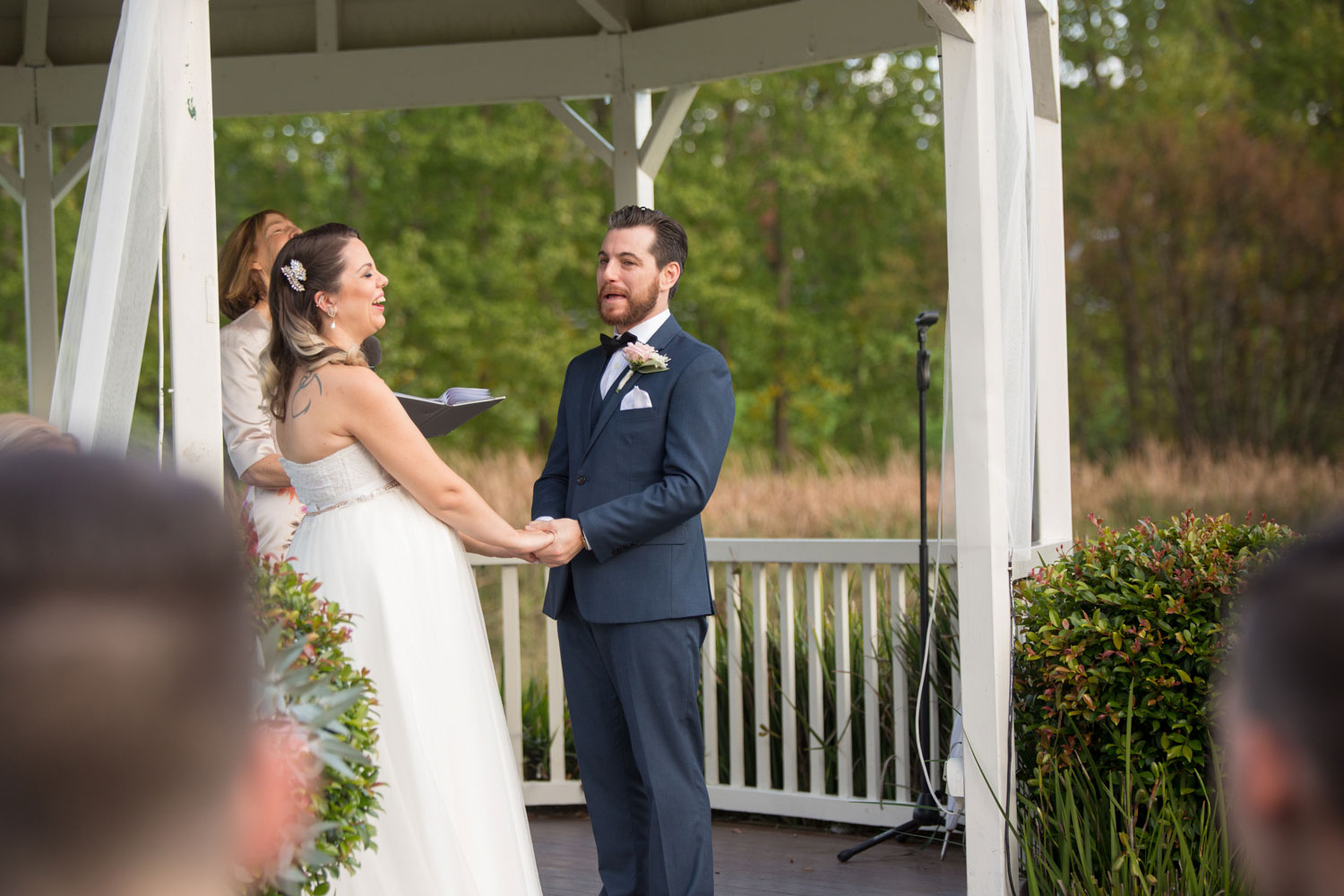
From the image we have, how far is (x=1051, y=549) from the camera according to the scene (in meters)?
4.11

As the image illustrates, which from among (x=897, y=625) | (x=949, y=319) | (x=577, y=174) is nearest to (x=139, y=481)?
(x=949, y=319)

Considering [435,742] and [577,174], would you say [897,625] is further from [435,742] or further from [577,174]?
[577,174]

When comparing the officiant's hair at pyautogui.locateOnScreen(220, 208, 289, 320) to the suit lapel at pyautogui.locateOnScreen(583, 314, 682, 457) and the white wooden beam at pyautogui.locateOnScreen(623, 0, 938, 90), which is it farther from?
the white wooden beam at pyautogui.locateOnScreen(623, 0, 938, 90)

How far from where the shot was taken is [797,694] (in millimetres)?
5426

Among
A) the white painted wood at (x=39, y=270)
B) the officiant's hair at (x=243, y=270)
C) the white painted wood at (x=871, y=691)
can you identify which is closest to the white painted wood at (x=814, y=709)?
the white painted wood at (x=871, y=691)

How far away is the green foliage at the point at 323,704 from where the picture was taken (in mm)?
2092

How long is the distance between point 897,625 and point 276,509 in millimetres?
2611

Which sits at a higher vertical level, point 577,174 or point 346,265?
point 577,174

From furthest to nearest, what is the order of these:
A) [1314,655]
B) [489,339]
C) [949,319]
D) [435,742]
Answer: [489,339], [949,319], [435,742], [1314,655]

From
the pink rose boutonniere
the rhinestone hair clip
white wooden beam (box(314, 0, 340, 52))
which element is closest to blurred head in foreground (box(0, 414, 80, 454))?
the rhinestone hair clip

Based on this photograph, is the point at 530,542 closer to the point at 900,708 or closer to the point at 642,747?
the point at 642,747

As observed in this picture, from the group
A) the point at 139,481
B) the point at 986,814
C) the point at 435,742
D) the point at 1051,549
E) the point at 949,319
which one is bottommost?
the point at 986,814

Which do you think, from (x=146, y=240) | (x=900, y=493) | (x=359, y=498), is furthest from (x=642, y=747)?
(x=900, y=493)

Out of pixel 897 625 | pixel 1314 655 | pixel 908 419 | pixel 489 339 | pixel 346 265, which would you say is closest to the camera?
pixel 1314 655
